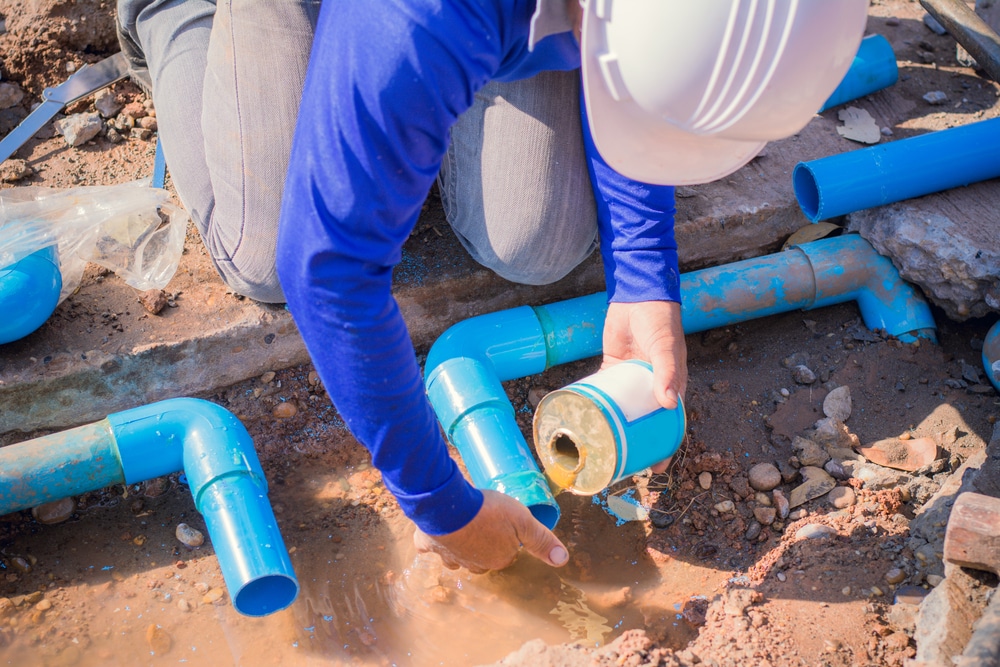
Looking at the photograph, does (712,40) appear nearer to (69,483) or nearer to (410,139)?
(410,139)

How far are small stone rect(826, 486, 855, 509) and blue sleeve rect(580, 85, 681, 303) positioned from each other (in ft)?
2.26

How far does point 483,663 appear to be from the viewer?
2047mm

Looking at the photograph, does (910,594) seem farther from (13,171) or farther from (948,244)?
(13,171)

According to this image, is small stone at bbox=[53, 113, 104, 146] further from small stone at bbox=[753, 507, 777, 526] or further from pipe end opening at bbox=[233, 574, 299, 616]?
small stone at bbox=[753, 507, 777, 526]

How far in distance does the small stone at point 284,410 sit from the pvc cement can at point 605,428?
0.88 m

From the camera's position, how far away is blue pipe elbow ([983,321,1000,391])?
2.46 meters

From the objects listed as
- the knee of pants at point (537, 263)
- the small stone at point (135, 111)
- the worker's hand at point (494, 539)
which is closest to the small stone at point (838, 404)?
the knee of pants at point (537, 263)

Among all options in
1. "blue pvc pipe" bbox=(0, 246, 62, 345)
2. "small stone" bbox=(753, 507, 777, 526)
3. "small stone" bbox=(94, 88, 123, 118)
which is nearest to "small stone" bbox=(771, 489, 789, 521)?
"small stone" bbox=(753, 507, 777, 526)

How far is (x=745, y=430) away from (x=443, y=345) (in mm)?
940

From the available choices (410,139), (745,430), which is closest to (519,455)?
(745,430)

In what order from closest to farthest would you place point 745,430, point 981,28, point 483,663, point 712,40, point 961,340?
point 712,40
point 483,663
point 745,430
point 961,340
point 981,28

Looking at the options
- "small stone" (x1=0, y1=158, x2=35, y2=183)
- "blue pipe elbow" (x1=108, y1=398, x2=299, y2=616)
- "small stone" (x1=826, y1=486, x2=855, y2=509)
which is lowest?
"small stone" (x1=826, y1=486, x2=855, y2=509)

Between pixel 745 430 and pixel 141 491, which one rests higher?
pixel 745 430

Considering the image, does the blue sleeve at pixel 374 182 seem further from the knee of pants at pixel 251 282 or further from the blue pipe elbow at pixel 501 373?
the knee of pants at pixel 251 282
